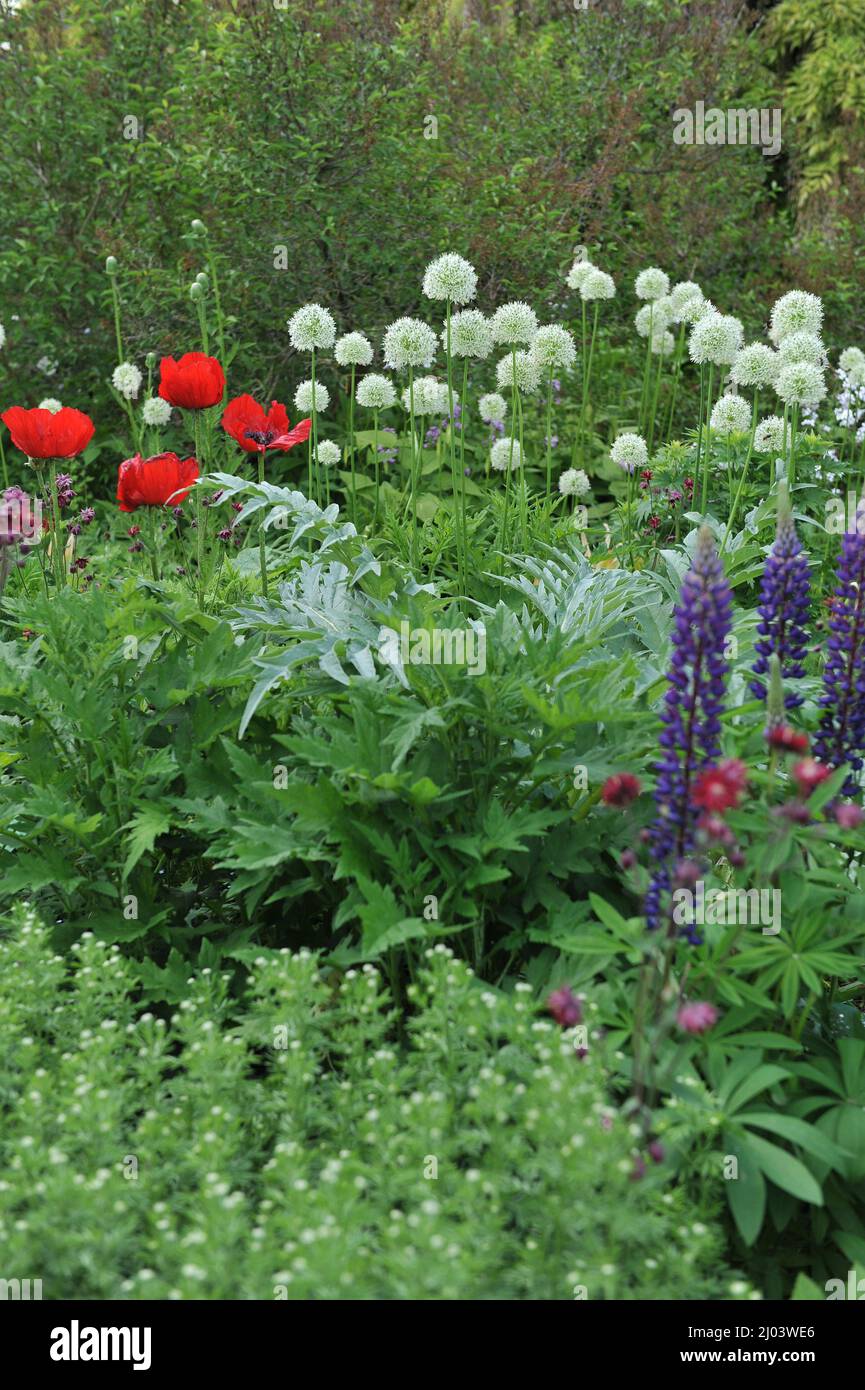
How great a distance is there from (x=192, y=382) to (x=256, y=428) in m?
0.30

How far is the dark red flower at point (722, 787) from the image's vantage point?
189 centimetres

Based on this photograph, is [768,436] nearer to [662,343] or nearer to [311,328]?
[662,343]

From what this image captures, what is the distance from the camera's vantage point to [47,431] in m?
3.64

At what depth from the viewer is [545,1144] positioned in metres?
1.94

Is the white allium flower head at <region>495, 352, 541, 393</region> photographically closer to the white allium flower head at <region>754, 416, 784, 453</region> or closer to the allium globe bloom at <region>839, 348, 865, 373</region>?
the white allium flower head at <region>754, 416, 784, 453</region>

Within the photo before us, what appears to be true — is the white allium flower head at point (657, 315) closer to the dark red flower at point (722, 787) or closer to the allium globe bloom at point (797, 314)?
the allium globe bloom at point (797, 314)

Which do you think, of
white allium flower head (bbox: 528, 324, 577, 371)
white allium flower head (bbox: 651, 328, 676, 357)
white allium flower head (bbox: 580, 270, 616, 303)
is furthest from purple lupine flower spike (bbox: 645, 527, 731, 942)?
white allium flower head (bbox: 651, 328, 676, 357)

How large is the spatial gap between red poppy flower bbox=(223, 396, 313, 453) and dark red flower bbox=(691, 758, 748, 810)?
223 cm

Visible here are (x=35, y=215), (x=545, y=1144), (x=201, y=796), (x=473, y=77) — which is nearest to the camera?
(x=545, y=1144)

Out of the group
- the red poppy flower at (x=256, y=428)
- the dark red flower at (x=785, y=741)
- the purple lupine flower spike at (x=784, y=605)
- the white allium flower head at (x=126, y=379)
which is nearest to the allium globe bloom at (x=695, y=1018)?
the dark red flower at (x=785, y=741)

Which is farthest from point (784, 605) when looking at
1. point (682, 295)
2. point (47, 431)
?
point (682, 295)

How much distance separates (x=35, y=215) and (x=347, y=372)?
2.24 m
